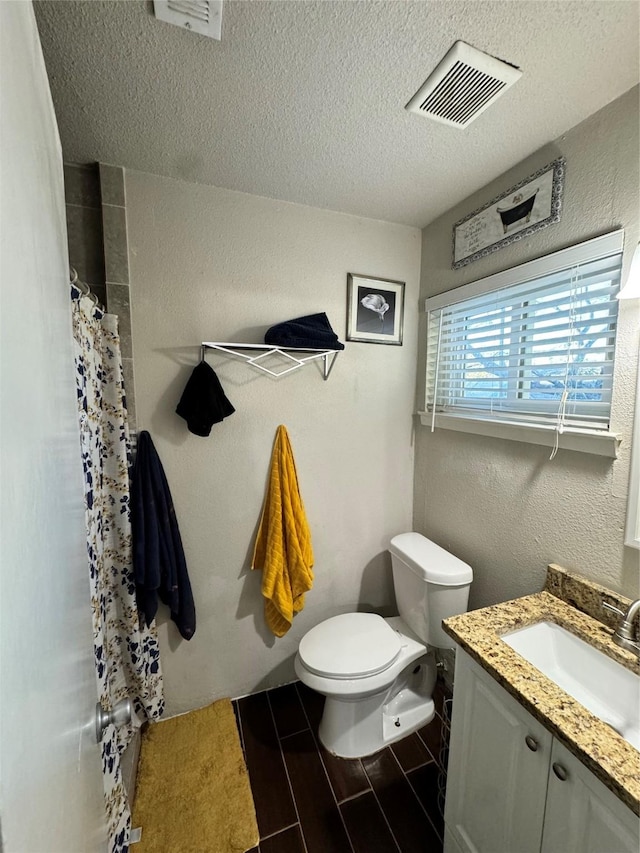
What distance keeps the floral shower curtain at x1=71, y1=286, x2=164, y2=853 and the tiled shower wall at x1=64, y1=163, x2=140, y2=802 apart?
3.2 inches

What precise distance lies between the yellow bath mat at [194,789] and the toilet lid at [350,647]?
→ 533 mm

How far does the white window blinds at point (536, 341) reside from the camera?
3.59 ft

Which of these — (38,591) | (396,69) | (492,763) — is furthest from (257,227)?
(492,763)

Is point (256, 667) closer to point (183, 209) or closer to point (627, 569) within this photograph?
point (627, 569)

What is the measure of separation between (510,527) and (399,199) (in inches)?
60.7

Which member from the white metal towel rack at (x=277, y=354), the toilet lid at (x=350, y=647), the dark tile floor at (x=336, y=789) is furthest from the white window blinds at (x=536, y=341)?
the dark tile floor at (x=336, y=789)

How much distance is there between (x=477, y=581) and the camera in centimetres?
155

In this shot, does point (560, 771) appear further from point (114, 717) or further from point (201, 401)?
point (201, 401)

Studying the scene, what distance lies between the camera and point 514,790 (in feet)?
2.85

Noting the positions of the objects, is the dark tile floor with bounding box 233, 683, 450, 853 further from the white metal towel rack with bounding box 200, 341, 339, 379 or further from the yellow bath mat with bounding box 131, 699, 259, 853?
the white metal towel rack with bounding box 200, 341, 339, 379

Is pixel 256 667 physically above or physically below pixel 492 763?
below

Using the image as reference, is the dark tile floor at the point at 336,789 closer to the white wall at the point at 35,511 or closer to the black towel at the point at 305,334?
the white wall at the point at 35,511

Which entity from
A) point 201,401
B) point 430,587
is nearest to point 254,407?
point 201,401

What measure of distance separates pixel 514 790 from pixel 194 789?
1.19 meters
